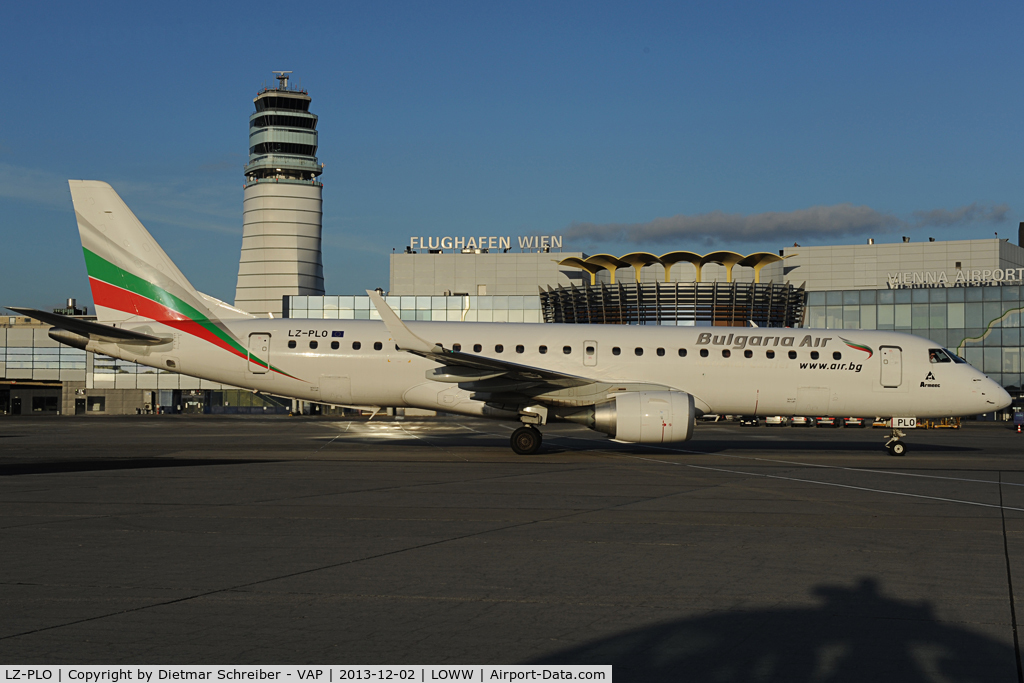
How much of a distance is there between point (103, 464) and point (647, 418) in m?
12.6

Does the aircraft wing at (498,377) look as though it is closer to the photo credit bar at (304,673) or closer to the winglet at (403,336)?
the winglet at (403,336)

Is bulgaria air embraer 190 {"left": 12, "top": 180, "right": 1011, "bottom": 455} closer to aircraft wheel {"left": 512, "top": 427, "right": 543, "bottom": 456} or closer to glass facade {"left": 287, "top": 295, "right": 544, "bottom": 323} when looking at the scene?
aircraft wheel {"left": 512, "top": 427, "right": 543, "bottom": 456}

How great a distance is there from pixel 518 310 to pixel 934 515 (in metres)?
70.9

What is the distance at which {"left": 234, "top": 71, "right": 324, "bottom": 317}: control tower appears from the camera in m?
124

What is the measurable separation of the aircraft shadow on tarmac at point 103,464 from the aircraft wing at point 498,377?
180 inches

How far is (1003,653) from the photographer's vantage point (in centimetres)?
553

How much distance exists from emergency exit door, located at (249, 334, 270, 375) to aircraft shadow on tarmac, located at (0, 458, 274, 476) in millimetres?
3745

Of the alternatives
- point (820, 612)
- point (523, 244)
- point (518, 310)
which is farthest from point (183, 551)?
point (523, 244)

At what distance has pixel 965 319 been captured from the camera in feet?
228

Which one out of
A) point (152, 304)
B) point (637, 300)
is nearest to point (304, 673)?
point (152, 304)

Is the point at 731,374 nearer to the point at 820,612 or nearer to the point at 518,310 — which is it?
the point at 820,612

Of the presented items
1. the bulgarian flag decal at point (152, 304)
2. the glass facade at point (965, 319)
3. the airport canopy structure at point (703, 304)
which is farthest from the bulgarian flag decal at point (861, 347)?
the airport canopy structure at point (703, 304)

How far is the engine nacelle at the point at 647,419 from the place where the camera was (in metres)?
20.1

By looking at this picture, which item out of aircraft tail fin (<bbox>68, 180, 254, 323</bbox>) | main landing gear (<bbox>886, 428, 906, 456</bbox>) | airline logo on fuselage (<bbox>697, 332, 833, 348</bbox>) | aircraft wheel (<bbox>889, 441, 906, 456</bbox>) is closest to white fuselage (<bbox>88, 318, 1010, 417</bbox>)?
airline logo on fuselage (<bbox>697, 332, 833, 348</bbox>)
